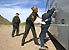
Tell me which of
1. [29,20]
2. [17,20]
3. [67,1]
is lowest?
[17,20]

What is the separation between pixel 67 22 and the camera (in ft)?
24.6

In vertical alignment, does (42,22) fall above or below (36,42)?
above

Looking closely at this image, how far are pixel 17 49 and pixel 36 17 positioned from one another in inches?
71.3

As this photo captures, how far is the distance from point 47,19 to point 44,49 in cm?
122

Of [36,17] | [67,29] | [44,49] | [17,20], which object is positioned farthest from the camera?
[17,20]

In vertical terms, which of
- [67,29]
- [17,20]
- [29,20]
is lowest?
[17,20]

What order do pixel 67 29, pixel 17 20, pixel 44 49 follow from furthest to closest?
pixel 17 20, pixel 44 49, pixel 67 29

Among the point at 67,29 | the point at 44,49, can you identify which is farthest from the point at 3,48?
the point at 67,29

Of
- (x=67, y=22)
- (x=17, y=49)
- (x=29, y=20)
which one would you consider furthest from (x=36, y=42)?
(x=67, y=22)

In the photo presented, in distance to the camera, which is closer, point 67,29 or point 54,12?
point 67,29

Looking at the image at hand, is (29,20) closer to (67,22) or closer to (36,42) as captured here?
(36,42)

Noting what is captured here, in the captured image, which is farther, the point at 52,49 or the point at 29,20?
the point at 29,20

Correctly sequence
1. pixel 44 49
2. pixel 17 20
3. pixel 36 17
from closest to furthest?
pixel 44 49, pixel 36 17, pixel 17 20

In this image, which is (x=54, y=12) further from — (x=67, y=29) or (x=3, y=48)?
(x=67, y=29)
